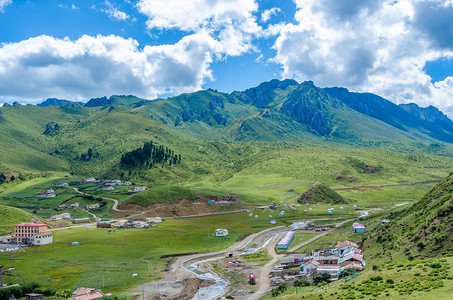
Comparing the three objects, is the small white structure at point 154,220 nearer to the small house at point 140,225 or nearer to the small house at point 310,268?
the small house at point 140,225

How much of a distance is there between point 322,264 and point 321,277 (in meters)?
7.54

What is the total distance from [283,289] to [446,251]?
2719 centimetres

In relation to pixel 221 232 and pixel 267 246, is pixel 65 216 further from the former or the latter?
pixel 267 246

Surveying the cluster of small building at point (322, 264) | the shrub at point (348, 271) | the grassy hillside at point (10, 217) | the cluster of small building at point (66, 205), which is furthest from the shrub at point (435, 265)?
the cluster of small building at point (66, 205)

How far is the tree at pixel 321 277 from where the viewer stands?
208 feet

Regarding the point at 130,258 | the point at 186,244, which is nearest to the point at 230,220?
the point at 186,244

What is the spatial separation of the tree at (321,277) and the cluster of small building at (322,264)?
2.62 feet

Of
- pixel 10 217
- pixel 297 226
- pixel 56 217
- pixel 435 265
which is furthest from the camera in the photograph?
pixel 56 217

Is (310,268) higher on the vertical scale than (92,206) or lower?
lower

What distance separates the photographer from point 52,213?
529 feet

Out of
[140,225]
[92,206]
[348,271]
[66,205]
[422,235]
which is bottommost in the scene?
[140,225]

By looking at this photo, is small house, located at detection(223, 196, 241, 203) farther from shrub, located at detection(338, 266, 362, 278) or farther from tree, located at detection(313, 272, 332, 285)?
shrub, located at detection(338, 266, 362, 278)

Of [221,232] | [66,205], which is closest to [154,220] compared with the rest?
[221,232]

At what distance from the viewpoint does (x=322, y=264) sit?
70938 millimetres
